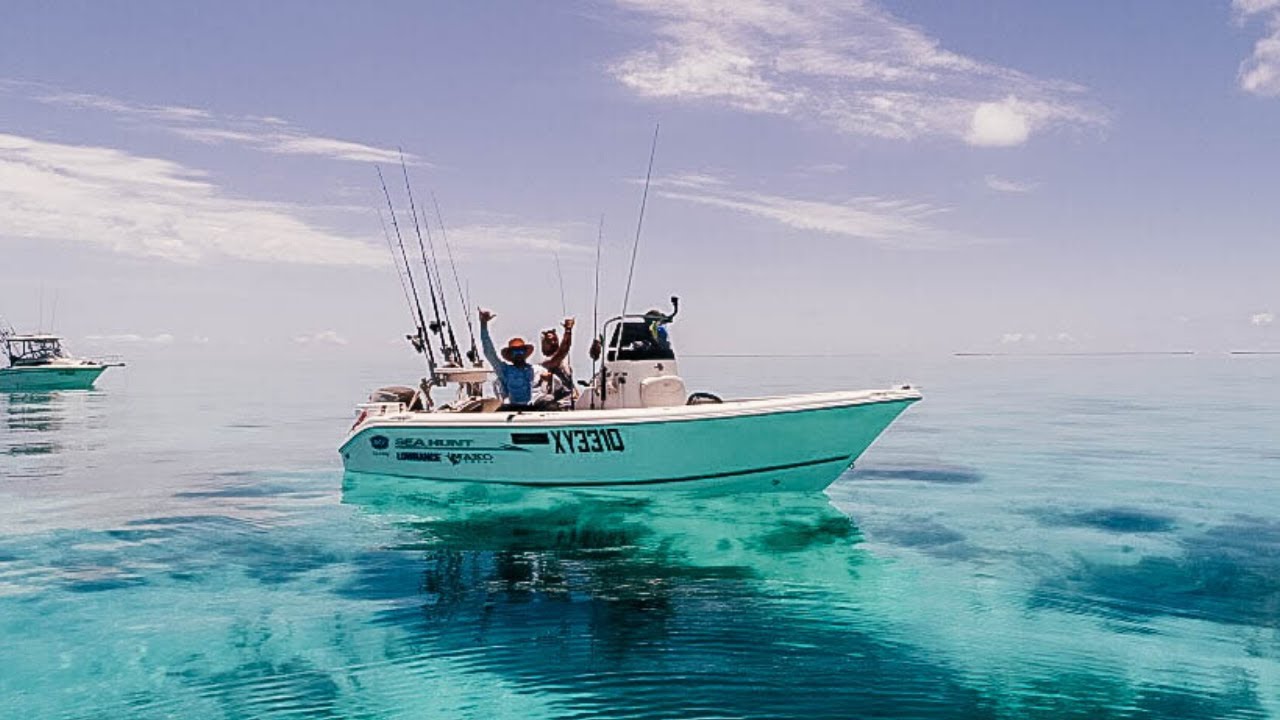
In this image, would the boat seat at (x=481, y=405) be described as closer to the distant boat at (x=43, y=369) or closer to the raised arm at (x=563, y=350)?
the raised arm at (x=563, y=350)

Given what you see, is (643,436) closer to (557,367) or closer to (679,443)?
(679,443)

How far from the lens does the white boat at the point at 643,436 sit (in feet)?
41.5

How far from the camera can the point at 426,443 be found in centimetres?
1445

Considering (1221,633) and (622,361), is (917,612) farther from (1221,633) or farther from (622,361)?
(622,361)

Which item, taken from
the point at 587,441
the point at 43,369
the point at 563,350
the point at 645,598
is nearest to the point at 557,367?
the point at 563,350

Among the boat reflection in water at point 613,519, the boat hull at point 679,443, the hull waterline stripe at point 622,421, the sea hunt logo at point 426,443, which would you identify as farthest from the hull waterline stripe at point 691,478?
the sea hunt logo at point 426,443

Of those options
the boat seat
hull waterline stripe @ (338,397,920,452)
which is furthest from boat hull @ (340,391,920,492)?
the boat seat

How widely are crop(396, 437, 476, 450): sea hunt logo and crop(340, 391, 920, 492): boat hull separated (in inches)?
0.8

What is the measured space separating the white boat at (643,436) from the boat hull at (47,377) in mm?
53929

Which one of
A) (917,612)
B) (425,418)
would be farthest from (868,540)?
(425,418)

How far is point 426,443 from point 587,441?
311 cm

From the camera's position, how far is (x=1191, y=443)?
23.6m

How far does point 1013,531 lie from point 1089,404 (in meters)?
34.0

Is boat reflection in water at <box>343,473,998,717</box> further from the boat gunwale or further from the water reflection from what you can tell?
the water reflection
